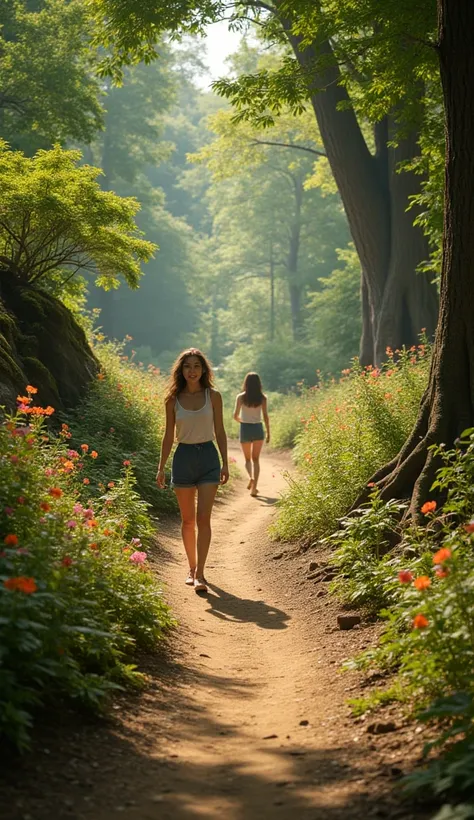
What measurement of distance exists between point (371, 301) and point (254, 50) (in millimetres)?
29094

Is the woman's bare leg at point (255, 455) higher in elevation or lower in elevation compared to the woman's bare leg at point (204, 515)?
higher

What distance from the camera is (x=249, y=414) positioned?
13.6 meters

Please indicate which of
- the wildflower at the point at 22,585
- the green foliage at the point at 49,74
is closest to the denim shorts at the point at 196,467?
the wildflower at the point at 22,585

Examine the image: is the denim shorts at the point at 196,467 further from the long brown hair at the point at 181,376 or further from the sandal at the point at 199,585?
the sandal at the point at 199,585

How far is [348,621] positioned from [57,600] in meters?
2.80

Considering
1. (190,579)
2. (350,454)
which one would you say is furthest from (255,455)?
(190,579)

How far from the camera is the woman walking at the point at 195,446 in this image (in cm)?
739

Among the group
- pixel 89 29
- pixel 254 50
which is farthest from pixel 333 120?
pixel 254 50

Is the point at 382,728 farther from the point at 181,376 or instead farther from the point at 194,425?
the point at 181,376

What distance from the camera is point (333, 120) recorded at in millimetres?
16125

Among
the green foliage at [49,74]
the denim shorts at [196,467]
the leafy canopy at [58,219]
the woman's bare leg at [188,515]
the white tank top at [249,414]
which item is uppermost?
the green foliage at [49,74]

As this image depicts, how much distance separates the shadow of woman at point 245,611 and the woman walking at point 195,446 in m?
0.21

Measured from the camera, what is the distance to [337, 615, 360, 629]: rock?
593 cm

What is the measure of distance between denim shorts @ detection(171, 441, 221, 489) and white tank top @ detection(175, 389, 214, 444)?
0.20 feet
